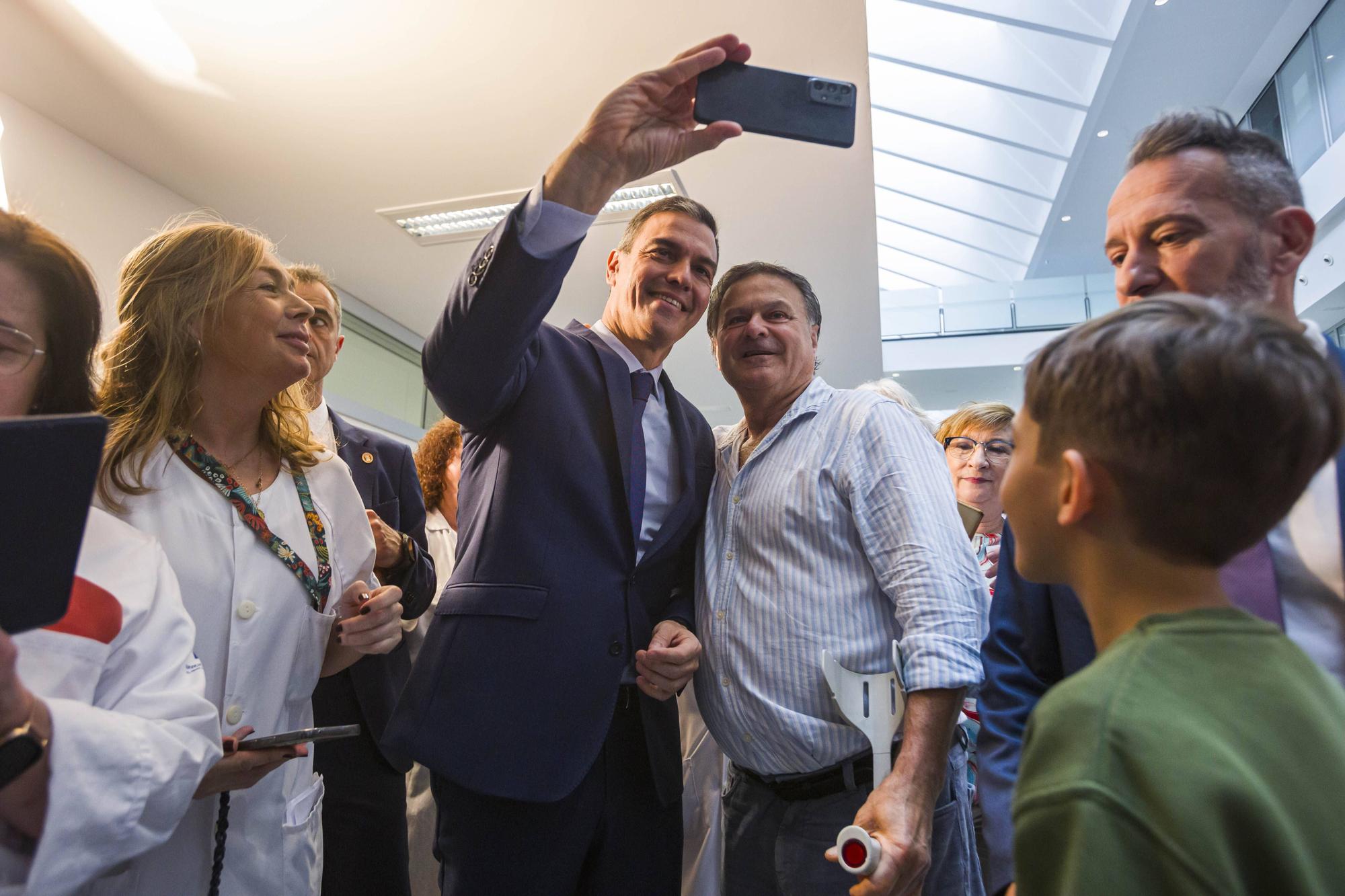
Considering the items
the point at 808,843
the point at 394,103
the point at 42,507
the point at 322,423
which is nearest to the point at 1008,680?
the point at 808,843

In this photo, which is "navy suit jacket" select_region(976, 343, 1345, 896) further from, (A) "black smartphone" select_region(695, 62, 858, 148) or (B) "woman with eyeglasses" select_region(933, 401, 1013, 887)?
(B) "woman with eyeglasses" select_region(933, 401, 1013, 887)

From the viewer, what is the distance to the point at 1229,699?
26.6 inches

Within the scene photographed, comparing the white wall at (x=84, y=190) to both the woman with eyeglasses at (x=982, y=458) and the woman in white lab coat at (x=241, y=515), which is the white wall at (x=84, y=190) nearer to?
the woman in white lab coat at (x=241, y=515)

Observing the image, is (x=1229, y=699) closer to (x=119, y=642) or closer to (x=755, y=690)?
(x=755, y=690)

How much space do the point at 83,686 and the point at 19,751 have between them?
0.17 m

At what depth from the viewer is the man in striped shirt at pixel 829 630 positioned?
1.40 m

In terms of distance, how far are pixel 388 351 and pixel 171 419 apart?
8023 mm

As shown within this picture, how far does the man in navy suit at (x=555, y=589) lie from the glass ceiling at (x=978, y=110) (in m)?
5.19

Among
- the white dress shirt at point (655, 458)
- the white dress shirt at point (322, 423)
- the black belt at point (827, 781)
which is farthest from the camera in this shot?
the white dress shirt at point (322, 423)

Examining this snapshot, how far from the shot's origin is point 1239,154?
123 centimetres

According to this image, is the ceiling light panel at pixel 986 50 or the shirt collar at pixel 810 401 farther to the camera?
the ceiling light panel at pixel 986 50

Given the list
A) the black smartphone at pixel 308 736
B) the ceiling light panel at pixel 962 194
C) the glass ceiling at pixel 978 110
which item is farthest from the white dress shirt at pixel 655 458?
the ceiling light panel at pixel 962 194

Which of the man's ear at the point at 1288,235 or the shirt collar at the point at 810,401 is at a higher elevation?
the man's ear at the point at 1288,235

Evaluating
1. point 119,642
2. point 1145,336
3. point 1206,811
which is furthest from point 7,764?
point 1145,336
